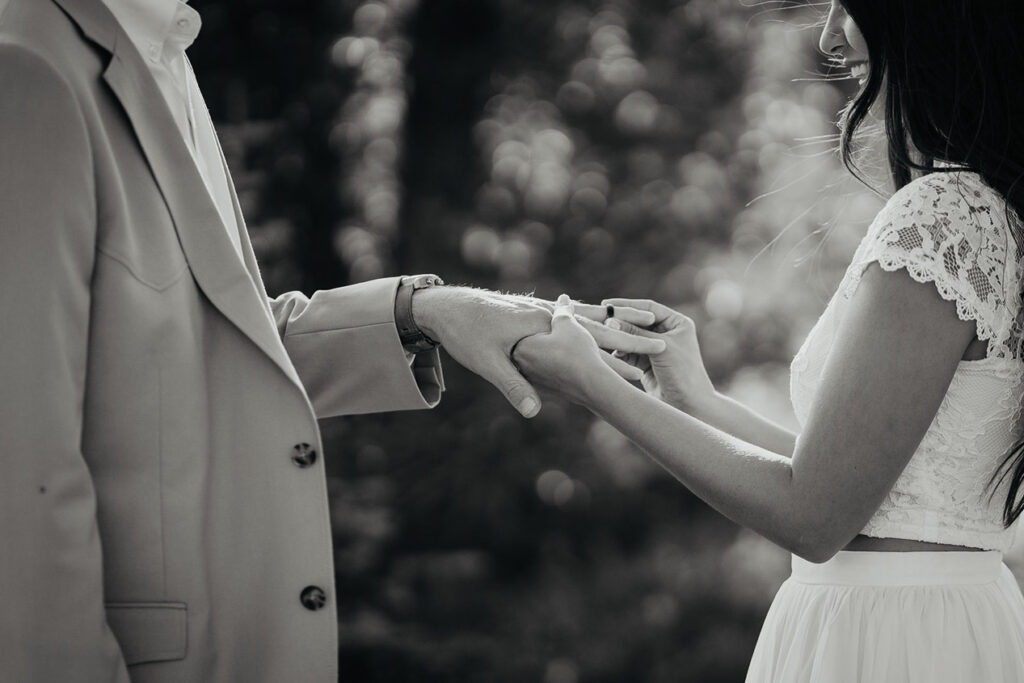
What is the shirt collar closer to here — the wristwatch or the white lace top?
the wristwatch

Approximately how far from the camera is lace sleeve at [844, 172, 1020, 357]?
1.55 m

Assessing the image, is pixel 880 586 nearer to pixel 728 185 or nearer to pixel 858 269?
pixel 858 269

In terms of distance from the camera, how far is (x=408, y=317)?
2002mm

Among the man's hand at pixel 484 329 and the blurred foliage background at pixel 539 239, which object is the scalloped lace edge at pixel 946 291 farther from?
the blurred foliage background at pixel 539 239

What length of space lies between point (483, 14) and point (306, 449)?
3395mm

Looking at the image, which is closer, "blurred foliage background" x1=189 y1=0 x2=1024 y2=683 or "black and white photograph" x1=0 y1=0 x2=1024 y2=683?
"black and white photograph" x1=0 y1=0 x2=1024 y2=683

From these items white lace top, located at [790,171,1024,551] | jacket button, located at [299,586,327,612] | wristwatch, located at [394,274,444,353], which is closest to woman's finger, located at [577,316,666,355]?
wristwatch, located at [394,274,444,353]

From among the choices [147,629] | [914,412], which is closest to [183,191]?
[147,629]

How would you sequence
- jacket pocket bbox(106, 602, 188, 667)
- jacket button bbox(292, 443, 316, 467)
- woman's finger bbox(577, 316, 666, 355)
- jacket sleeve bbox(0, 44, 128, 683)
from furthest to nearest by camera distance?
1. woman's finger bbox(577, 316, 666, 355)
2. jacket button bbox(292, 443, 316, 467)
3. jacket pocket bbox(106, 602, 188, 667)
4. jacket sleeve bbox(0, 44, 128, 683)

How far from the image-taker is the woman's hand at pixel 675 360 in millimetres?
2260

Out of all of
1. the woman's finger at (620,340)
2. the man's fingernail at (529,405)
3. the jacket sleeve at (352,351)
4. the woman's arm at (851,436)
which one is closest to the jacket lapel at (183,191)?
the jacket sleeve at (352,351)

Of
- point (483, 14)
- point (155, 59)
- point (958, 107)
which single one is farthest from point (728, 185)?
point (155, 59)

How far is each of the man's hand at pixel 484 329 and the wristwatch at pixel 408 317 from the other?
0.04 ft

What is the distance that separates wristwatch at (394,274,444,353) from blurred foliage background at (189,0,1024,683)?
7.75 ft
